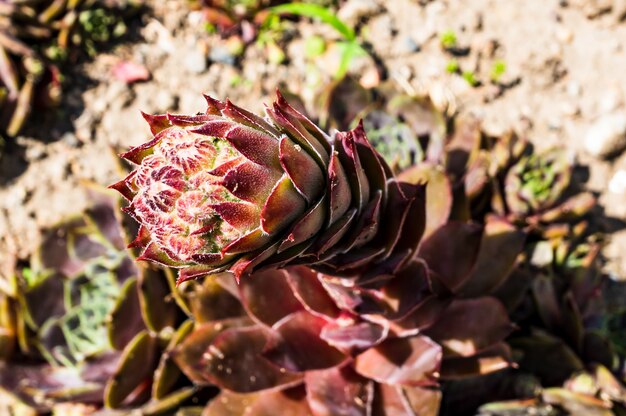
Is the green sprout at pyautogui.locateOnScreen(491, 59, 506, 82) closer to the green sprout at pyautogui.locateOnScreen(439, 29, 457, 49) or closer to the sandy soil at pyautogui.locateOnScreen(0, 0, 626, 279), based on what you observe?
the sandy soil at pyautogui.locateOnScreen(0, 0, 626, 279)

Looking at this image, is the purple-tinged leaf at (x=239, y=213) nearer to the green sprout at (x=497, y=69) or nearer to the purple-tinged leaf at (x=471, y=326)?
the purple-tinged leaf at (x=471, y=326)

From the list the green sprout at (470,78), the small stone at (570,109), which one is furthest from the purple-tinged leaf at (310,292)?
the small stone at (570,109)

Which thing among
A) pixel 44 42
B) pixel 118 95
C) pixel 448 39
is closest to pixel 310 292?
pixel 448 39

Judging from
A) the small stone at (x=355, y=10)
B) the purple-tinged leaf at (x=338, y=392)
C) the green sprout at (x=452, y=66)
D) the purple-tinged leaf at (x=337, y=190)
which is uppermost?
the small stone at (x=355, y=10)

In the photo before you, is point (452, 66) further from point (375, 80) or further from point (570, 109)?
point (570, 109)

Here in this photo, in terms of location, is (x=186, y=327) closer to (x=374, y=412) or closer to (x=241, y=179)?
(x=374, y=412)

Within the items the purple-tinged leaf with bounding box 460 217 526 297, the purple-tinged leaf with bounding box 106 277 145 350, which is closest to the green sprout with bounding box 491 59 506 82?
the purple-tinged leaf with bounding box 460 217 526 297

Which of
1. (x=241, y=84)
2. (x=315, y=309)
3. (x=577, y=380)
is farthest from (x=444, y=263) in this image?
(x=241, y=84)
